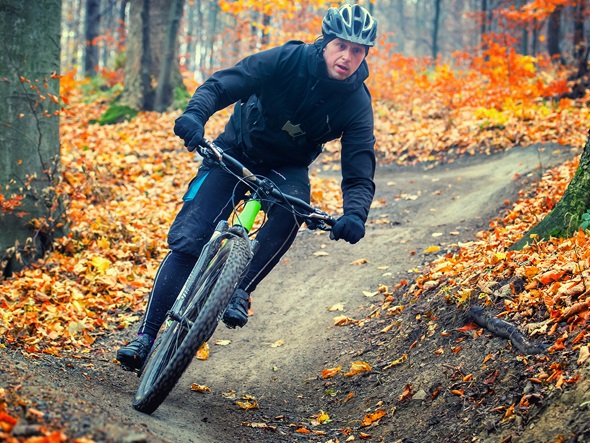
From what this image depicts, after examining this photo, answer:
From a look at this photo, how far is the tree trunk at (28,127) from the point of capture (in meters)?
6.94

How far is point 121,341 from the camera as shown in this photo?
6062mm

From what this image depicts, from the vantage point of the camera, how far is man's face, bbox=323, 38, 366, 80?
445 cm

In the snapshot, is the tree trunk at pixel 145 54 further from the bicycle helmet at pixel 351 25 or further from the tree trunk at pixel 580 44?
the bicycle helmet at pixel 351 25

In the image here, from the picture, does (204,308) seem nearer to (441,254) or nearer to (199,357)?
(199,357)

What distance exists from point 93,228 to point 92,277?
1340 mm

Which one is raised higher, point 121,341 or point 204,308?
point 204,308

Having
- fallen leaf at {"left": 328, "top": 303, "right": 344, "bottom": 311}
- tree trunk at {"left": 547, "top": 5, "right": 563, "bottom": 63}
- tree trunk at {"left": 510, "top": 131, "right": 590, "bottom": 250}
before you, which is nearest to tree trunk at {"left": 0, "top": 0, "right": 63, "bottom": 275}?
fallen leaf at {"left": 328, "top": 303, "right": 344, "bottom": 311}

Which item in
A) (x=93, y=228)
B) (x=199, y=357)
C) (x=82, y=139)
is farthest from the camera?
(x=82, y=139)

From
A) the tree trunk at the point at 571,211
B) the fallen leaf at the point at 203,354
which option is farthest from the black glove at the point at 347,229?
the fallen leaf at the point at 203,354

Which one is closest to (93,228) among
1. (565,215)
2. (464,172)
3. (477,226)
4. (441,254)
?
(441,254)

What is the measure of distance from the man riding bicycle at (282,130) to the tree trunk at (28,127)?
3054 millimetres

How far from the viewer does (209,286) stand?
3998mm

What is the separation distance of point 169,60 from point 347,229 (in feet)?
43.5

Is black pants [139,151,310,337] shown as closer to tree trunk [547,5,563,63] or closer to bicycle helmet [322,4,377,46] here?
bicycle helmet [322,4,377,46]
